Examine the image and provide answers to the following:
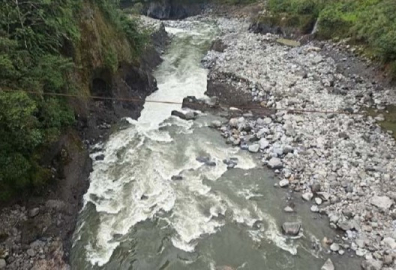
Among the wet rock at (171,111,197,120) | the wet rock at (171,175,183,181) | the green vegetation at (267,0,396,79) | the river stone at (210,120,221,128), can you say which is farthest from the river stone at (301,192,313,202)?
the green vegetation at (267,0,396,79)

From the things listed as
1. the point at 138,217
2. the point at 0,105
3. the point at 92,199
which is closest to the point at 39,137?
the point at 0,105

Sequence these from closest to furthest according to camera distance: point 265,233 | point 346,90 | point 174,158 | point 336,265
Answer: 1. point 336,265
2. point 265,233
3. point 174,158
4. point 346,90

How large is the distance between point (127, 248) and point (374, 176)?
26.8 ft

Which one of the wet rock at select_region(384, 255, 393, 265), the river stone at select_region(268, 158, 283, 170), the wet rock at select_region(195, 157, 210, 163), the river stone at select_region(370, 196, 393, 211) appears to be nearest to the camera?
the wet rock at select_region(384, 255, 393, 265)

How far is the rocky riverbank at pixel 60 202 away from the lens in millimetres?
8319

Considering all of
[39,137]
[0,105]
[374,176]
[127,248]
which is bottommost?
[127,248]

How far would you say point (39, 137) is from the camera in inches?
353

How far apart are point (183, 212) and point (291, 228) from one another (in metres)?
3.12

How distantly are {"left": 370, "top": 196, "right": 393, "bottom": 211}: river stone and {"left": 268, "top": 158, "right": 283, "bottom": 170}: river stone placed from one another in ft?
10.3

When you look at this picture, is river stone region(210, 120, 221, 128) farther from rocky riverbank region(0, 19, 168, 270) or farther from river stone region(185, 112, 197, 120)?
rocky riverbank region(0, 19, 168, 270)

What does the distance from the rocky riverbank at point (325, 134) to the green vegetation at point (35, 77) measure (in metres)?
6.62

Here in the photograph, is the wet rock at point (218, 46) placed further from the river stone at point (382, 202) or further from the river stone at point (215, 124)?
the river stone at point (382, 202)

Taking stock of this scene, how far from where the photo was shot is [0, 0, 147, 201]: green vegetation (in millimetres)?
8492

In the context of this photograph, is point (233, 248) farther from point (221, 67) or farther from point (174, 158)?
point (221, 67)
